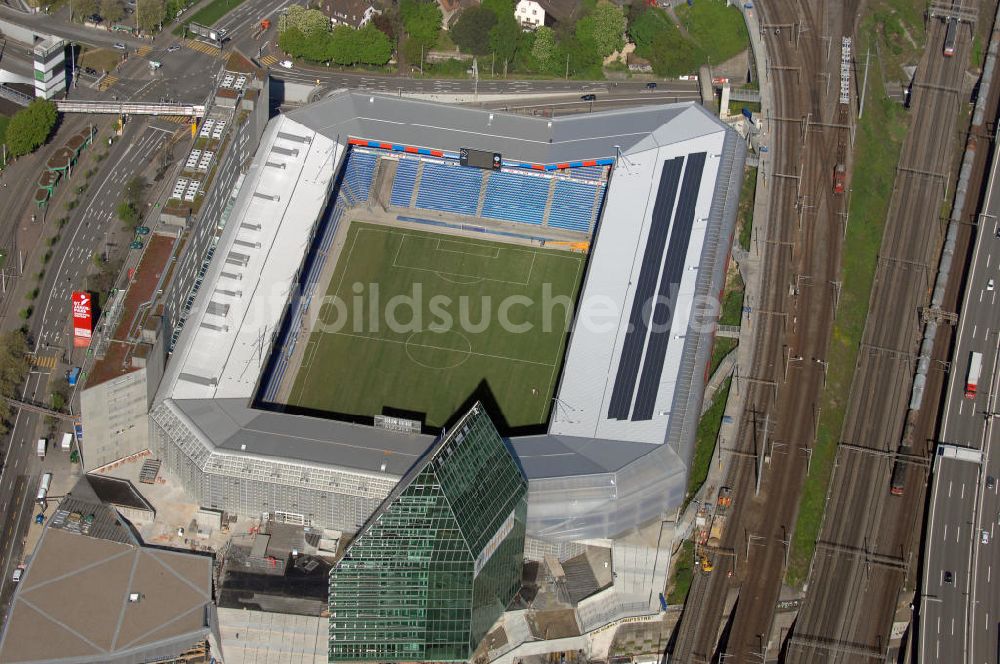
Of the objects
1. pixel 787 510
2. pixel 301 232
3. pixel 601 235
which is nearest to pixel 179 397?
pixel 301 232

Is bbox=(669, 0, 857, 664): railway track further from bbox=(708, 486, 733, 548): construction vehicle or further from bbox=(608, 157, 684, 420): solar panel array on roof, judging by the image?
bbox=(608, 157, 684, 420): solar panel array on roof

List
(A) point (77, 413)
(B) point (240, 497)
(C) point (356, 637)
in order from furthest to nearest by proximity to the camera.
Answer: (A) point (77, 413) → (B) point (240, 497) → (C) point (356, 637)

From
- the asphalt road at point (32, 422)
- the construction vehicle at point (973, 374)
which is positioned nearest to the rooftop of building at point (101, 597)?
the asphalt road at point (32, 422)

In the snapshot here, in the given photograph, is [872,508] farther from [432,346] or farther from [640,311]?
[432,346]

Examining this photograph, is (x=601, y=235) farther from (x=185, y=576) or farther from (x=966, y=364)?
(x=185, y=576)

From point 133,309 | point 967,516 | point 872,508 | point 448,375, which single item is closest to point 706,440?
point 872,508

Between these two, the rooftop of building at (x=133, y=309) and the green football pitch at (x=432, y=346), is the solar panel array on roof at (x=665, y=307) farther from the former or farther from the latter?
the rooftop of building at (x=133, y=309)

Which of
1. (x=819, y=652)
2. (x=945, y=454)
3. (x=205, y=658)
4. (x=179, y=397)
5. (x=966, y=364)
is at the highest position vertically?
(x=966, y=364)
